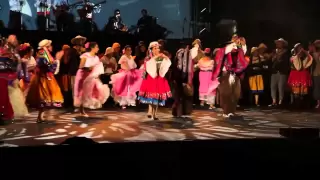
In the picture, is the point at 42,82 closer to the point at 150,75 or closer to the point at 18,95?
the point at 18,95

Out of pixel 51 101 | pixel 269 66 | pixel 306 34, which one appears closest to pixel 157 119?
pixel 51 101

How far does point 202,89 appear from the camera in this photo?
9.80m

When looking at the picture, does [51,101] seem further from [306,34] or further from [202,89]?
[306,34]

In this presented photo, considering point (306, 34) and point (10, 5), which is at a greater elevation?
point (10, 5)

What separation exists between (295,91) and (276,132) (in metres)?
3.48

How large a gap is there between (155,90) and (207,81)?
234cm

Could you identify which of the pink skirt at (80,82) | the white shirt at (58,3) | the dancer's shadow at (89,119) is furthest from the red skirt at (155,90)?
the white shirt at (58,3)

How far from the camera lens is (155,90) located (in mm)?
7672

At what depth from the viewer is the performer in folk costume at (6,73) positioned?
679 centimetres

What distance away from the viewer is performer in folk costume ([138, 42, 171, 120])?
25.2 ft

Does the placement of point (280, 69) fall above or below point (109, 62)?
below

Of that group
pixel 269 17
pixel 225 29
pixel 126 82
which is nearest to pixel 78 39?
pixel 126 82

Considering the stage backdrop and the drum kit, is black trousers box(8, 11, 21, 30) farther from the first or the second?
the stage backdrop

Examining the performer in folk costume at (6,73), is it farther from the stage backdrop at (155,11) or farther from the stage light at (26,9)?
the stage backdrop at (155,11)
